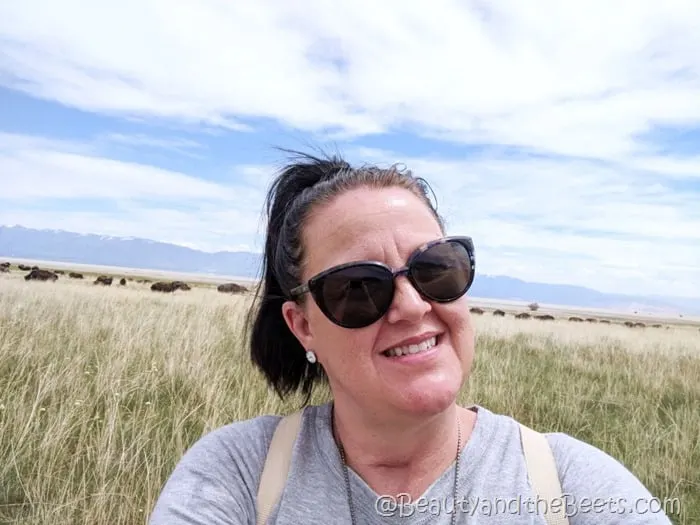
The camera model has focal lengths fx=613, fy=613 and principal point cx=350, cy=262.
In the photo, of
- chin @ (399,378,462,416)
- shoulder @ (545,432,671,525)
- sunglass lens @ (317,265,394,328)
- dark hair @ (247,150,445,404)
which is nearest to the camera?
shoulder @ (545,432,671,525)

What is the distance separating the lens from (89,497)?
3.11m

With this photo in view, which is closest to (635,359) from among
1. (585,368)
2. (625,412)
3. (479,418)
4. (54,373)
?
(585,368)

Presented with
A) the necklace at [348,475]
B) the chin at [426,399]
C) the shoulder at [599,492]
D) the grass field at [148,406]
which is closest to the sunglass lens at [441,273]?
the chin at [426,399]

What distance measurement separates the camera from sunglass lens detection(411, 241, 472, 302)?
175cm

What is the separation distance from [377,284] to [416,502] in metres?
0.59

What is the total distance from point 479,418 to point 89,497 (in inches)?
88.8

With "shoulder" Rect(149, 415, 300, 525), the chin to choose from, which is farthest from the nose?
"shoulder" Rect(149, 415, 300, 525)

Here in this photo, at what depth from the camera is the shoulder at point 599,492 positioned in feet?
4.88

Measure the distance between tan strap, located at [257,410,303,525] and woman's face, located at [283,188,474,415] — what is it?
17cm

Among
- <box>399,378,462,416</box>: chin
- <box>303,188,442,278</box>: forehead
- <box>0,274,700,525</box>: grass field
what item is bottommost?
<box>0,274,700,525</box>: grass field

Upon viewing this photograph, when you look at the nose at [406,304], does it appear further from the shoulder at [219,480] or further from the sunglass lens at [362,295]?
the shoulder at [219,480]

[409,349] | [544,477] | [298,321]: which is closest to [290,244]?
[298,321]

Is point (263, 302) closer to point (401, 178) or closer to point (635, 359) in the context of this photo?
point (401, 178)

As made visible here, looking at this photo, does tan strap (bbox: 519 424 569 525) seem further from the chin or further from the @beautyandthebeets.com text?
the chin
